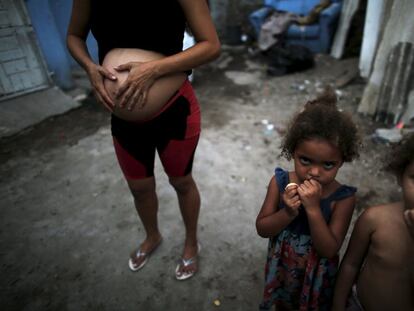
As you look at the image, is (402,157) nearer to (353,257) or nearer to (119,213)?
(353,257)

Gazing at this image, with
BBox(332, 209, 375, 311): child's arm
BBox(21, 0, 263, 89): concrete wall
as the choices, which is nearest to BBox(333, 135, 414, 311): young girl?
BBox(332, 209, 375, 311): child's arm

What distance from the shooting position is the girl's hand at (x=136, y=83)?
123 cm

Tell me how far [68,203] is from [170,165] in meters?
1.51

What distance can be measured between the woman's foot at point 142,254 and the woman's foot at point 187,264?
226mm

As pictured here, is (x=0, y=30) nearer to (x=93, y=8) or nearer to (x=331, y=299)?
(x=93, y=8)

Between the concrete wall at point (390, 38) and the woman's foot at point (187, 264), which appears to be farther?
the concrete wall at point (390, 38)

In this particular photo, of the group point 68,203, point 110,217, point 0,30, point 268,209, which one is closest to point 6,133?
point 0,30

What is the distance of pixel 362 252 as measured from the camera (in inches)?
43.0

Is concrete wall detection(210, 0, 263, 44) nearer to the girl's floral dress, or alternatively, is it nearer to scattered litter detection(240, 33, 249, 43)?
scattered litter detection(240, 33, 249, 43)

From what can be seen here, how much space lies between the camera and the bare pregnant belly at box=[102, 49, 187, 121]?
1301mm

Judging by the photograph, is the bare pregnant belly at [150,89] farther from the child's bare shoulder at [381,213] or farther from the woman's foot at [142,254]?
the woman's foot at [142,254]

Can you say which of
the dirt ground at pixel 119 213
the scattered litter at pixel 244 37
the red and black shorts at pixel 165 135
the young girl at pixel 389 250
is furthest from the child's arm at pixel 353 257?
the scattered litter at pixel 244 37

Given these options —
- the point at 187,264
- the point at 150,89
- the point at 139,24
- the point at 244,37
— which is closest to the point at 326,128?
the point at 150,89

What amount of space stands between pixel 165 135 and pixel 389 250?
1.04 m
